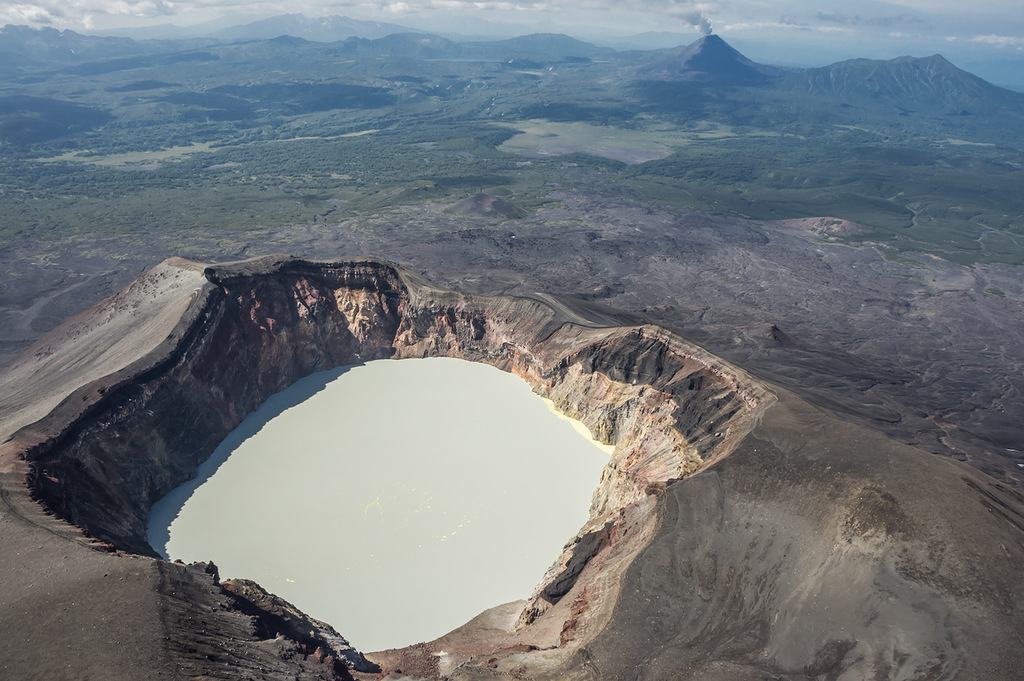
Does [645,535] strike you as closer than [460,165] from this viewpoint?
Yes

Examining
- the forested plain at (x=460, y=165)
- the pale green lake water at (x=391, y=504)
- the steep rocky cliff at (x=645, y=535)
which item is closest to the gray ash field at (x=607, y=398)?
the steep rocky cliff at (x=645, y=535)

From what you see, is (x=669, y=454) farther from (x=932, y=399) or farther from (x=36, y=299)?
(x=36, y=299)

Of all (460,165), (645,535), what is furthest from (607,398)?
(460,165)

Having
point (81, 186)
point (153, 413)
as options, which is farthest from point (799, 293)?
point (81, 186)

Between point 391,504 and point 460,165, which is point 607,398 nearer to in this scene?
point 391,504

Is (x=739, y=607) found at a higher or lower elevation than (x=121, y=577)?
lower

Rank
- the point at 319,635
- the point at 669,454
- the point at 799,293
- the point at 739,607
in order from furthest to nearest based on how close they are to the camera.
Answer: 1. the point at 799,293
2. the point at 669,454
3. the point at 319,635
4. the point at 739,607
